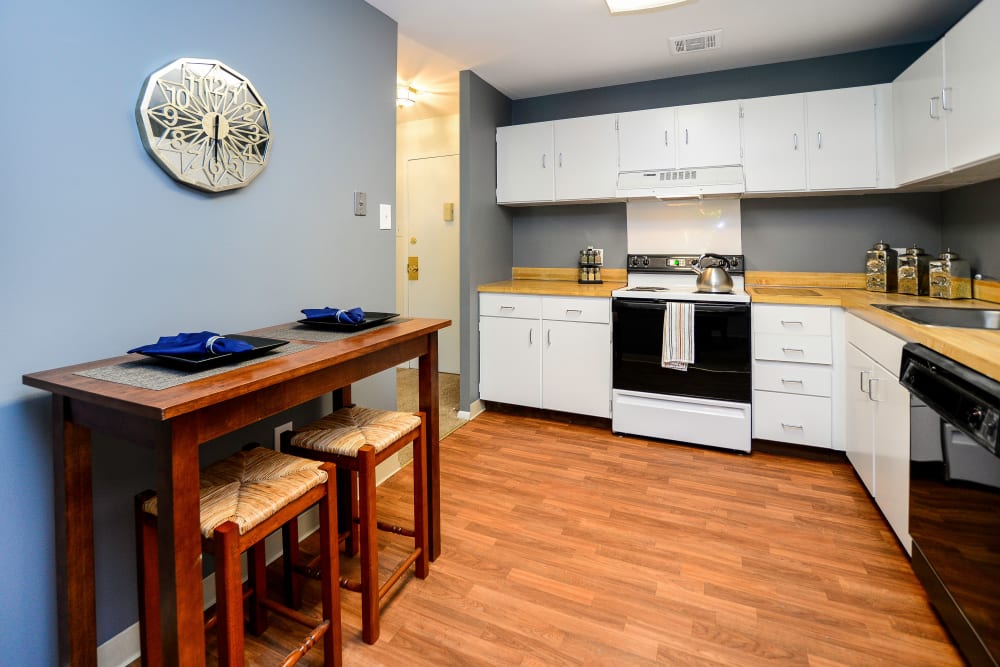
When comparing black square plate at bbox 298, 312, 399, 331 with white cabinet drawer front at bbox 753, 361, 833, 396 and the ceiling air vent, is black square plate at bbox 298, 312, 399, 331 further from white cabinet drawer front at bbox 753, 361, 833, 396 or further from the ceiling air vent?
the ceiling air vent

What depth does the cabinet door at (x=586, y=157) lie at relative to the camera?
3447 mm

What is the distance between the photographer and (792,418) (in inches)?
112

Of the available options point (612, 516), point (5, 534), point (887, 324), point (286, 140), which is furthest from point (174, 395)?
point (887, 324)

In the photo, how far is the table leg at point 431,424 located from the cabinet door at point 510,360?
1.66 metres

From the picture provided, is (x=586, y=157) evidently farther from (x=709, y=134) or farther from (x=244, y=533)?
(x=244, y=533)

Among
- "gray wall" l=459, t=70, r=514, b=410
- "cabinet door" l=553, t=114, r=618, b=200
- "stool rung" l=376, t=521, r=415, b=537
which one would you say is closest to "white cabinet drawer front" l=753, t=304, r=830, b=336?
"cabinet door" l=553, t=114, r=618, b=200

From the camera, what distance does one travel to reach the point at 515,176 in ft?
12.3

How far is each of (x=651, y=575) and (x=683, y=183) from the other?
2430 mm

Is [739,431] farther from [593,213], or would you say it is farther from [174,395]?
[174,395]

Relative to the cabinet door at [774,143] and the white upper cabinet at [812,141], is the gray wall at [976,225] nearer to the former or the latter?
the white upper cabinet at [812,141]

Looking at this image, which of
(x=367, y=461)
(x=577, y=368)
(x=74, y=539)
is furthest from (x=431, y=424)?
(x=577, y=368)

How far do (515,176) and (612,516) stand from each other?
252cm

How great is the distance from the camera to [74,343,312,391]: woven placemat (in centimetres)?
109

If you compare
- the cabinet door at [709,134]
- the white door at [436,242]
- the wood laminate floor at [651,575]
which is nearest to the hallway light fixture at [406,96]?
the white door at [436,242]
